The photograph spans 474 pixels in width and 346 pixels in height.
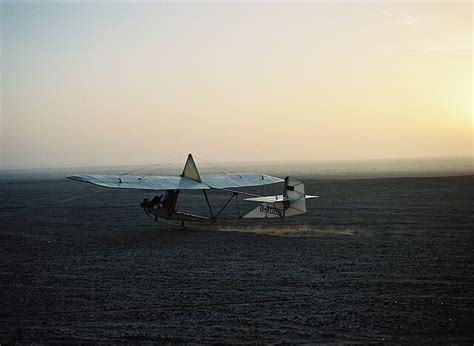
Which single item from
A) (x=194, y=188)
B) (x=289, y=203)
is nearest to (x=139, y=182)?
(x=194, y=188)

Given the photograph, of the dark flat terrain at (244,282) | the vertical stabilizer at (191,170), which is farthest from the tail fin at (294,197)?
the vertical stabilizer at (191,170)

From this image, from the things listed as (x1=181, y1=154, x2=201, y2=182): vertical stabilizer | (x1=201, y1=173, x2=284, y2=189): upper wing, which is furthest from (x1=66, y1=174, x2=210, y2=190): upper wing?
(x1=201, y1=173, x2=284, y2=189): upper wing

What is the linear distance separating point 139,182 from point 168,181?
1.75 meters

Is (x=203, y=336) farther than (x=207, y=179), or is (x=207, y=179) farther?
(x=207, y=179)

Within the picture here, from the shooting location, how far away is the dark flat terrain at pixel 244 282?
25.0 ft

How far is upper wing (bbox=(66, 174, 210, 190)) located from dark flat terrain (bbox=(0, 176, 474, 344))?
2.04 m

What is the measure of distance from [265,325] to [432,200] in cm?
2363

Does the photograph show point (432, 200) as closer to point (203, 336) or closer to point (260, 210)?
point (260, 210)

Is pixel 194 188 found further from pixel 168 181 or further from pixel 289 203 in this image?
pixel 289 203

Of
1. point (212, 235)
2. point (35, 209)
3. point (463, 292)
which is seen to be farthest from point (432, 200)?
point (35, 209)

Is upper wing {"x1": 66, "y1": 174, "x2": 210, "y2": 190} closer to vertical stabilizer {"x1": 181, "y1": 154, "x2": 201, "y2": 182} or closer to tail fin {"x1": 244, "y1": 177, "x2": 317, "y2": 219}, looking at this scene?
vertical stabilizer {"x1": 181, "y1": 154, "x2": 201, "y2": 182}

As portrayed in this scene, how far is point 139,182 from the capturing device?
17.1m

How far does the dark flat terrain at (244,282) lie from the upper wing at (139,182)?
2045 millimetres

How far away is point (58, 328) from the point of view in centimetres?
784
